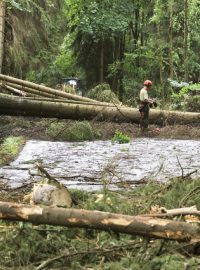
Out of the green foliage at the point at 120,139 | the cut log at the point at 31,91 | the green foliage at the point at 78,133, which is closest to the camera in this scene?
the green foliage at the point at 120,139

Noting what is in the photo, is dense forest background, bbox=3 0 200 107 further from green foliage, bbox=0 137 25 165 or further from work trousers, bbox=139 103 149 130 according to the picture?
green foliage, bbox=0 137 25 165

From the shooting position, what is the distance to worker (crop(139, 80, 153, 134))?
577 inches

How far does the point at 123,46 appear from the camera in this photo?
2933 cm

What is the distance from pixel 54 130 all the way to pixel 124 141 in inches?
104

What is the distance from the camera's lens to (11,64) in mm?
16547

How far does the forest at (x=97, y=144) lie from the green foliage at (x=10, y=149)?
0.04m

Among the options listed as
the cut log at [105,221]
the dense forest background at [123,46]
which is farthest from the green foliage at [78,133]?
the cut log at [105,221]

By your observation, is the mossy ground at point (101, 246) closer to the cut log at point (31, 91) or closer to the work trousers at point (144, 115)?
the work trousers at point (144, 115)

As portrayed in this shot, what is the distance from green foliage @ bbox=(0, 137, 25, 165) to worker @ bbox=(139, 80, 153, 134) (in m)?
3.78

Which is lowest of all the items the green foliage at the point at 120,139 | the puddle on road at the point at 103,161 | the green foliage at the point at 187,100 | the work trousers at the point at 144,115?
the puddle on road at the point at 103,161

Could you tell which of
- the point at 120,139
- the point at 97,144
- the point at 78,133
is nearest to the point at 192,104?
the point at 120,139

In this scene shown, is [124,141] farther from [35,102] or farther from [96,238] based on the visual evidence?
[96,238]

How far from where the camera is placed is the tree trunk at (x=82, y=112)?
13.0m

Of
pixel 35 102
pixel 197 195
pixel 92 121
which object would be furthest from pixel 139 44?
pixel 197 195
